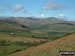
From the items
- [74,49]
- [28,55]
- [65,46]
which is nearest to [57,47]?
[65,46]

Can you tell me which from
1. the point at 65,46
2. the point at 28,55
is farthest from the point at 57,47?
the point at 28,55

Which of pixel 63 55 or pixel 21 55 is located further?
pixel 21 55

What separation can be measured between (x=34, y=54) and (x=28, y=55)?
7.15 feet

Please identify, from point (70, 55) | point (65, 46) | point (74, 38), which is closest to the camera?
point (70, 55)

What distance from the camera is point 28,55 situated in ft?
170

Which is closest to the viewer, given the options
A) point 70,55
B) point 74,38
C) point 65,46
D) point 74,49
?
point 70,55

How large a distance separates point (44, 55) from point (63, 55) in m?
7.36

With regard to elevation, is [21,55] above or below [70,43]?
below

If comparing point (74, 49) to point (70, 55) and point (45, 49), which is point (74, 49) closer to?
point (70, 55)

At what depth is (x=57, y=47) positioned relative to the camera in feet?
163

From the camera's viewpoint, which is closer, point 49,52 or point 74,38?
point 49,52

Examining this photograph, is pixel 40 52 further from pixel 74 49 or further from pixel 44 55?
pixel 74 49

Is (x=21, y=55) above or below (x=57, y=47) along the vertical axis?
below

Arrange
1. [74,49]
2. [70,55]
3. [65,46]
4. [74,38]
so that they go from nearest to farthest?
[70,55] < [74,49] < [65,46] < [74,38]
